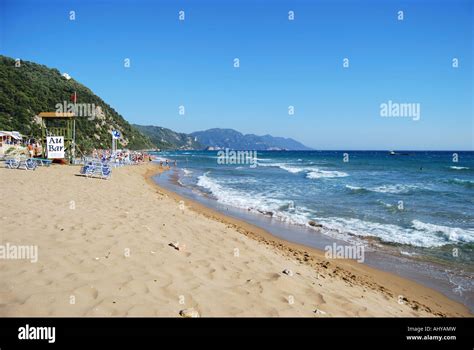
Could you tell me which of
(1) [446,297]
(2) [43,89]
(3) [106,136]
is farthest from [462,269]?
(3) [106,136]

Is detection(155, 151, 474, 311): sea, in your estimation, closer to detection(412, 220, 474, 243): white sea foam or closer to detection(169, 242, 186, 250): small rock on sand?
detection(412, 220, 474, 243): white sea foam

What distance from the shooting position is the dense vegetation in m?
54.8

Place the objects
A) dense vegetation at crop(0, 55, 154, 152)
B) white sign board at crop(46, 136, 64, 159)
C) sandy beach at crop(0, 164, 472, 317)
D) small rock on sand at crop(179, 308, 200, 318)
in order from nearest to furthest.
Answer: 1. small rock on sand at crop(179, 308, 200, 318)
2. sandy beach at crop(0, 164, 472, 317)
3. white sign board at crop(46, 136, 64, 159)
4. dense vegetation at crop(0, 55, 154, 152)

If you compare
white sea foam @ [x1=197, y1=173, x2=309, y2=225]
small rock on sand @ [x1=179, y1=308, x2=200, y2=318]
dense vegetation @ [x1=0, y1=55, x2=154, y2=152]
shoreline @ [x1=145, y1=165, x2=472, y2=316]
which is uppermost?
dense vegetation @ [x1=0, y1=55, x2=154, y2=152]

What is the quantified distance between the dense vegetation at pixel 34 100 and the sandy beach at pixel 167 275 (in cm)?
4486

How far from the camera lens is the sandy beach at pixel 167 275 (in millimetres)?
3986

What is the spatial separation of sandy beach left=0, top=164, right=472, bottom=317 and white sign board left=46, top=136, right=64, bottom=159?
697 inches

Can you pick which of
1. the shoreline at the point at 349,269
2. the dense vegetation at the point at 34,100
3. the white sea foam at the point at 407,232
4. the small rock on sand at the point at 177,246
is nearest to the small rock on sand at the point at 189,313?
the small rock on sand at the point at 177,246

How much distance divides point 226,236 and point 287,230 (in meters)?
3.66

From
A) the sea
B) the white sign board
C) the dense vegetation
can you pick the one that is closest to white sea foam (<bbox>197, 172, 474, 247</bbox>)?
the sea

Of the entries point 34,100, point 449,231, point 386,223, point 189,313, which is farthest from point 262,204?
point 34,100

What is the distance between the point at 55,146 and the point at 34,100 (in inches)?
1763

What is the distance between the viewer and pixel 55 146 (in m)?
25.3

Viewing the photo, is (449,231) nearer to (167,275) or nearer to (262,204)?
(262,204)
